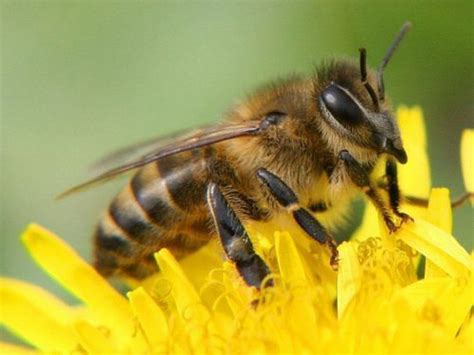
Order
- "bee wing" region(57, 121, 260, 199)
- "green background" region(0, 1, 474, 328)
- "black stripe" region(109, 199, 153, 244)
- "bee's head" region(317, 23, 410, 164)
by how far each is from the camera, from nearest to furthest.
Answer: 1. "bee's head" region(317, 23, 410, 164)
2. "bee wing" region(57, 121, 260, 199)
3. "black stripe" region(109, 199, 153, 244)
4. "green background" region(0, 1, 474, 328)

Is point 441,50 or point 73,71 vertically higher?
point 73,71

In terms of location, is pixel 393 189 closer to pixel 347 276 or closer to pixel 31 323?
pixel 347 276

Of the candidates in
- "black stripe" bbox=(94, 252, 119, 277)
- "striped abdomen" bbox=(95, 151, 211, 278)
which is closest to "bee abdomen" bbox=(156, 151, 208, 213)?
"striped abdomen" bbox=(95, 151, 211, 278)

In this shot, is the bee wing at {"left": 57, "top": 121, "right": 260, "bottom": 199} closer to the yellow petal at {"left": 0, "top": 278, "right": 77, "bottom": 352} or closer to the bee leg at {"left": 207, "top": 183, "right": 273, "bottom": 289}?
the bee leg at {"left": 207, "top": 183, "right": 273, "bottom": 289}

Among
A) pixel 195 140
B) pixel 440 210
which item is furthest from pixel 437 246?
pixel 195 140

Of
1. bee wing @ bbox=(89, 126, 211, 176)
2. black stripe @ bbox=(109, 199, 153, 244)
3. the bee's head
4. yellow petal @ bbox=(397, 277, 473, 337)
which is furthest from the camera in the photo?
bee wing @ bbox=(89, 126, 211, 176)

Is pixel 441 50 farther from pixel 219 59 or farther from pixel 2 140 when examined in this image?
pixel 2 140

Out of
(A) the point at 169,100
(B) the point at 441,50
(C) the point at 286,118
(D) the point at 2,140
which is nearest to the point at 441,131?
(B) the point at 441,50
